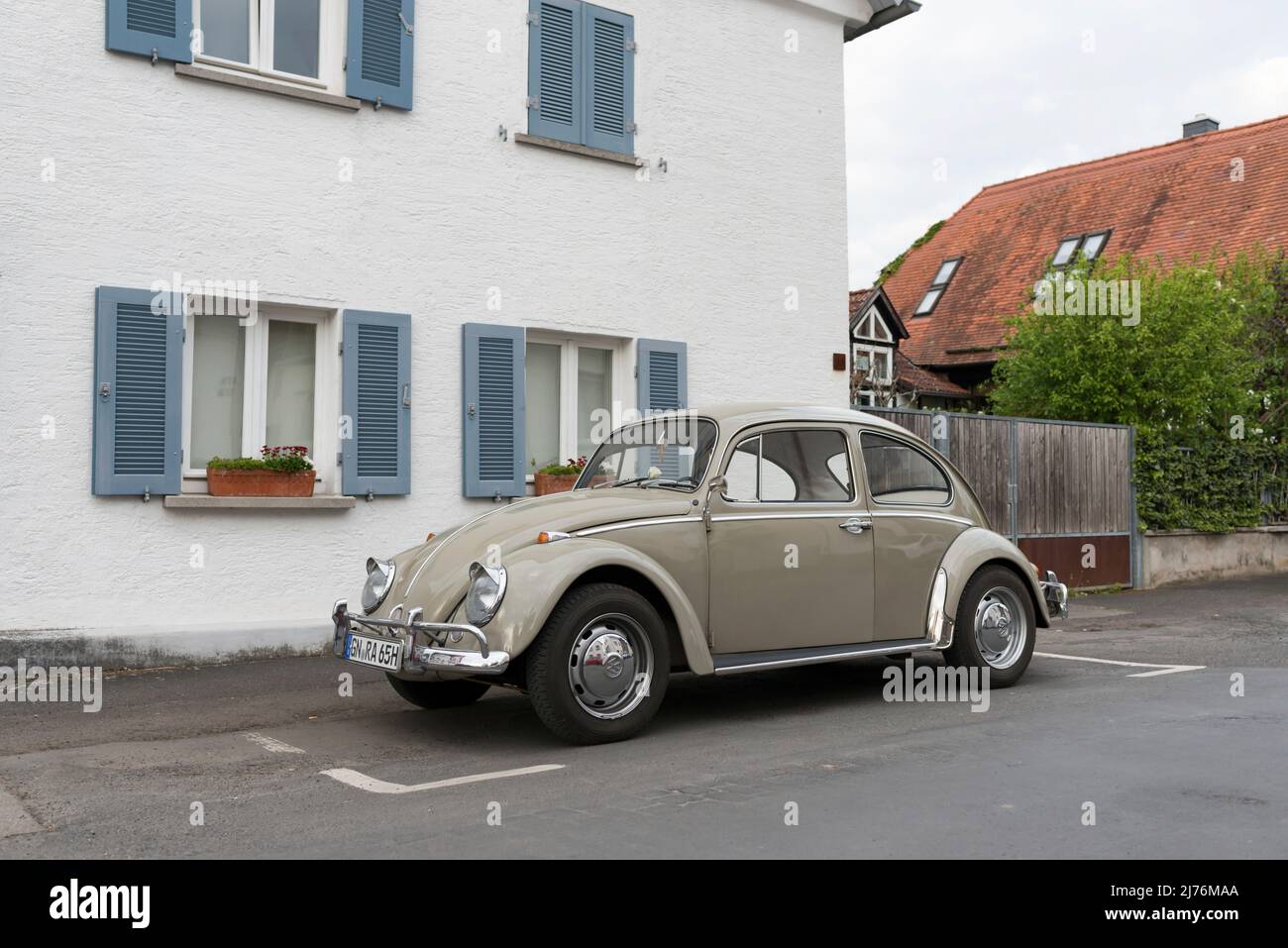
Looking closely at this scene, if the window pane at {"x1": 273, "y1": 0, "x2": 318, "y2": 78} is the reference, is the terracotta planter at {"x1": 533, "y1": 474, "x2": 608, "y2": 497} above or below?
below

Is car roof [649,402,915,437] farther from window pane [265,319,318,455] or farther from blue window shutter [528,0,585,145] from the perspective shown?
blue window shutter [528,0,585,145]

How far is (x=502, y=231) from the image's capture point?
11445 millimetres

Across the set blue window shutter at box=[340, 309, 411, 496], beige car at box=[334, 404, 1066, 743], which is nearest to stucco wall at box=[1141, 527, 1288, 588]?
beige car at box=[334, 404, 1066, 743]

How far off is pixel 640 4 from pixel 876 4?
3444 mm

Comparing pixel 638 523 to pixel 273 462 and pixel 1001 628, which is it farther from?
pixel 273 462

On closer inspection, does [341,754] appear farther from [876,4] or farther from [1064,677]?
[876,4]

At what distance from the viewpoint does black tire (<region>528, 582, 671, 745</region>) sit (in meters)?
6.05

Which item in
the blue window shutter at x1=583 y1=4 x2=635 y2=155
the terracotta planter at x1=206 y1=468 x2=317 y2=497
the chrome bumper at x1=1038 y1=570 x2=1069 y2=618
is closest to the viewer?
the chrome bumper at x1=1038 y1=570 x2=1069 y2=618

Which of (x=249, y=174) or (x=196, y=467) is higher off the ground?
(x=249, y=174)

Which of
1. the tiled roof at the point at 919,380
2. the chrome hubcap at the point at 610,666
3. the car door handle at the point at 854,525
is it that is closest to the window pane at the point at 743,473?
the car door handle at the point at 854,525

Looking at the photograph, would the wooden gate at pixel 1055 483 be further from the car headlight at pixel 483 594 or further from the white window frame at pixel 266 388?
the car headlight at pixel 483 594

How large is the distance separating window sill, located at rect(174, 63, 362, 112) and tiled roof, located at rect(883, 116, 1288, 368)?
19.1 m

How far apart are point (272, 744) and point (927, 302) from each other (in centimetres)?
2689

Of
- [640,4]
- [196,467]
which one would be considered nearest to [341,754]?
[196,467]
